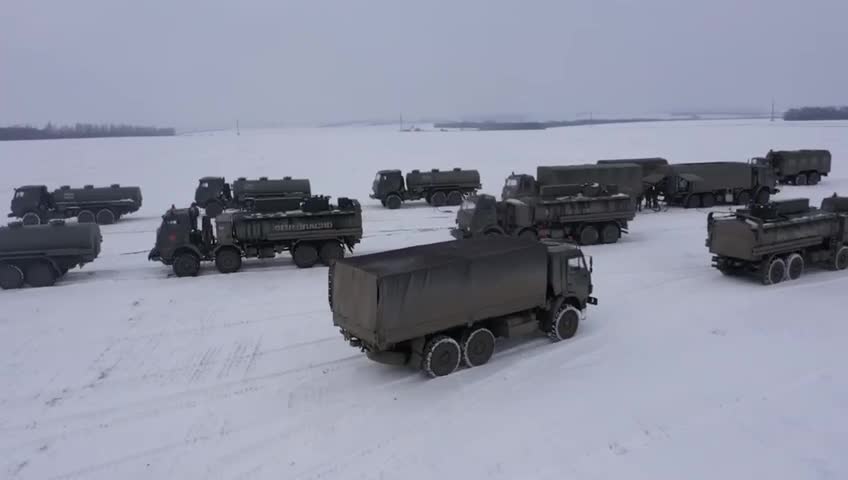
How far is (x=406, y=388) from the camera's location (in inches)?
438

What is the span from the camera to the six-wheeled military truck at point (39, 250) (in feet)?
59.0

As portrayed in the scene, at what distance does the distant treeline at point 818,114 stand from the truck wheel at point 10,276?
11697 cm

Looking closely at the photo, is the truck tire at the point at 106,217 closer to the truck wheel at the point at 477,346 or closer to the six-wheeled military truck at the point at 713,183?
the truck wheel at the point at 477,346

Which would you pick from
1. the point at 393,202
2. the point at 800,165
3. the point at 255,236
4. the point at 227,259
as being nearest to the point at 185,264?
the point at 227,259

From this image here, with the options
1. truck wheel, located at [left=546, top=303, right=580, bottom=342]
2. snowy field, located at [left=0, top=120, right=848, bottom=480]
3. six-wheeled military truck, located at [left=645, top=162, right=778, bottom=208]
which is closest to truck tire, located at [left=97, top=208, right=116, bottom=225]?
snowy field, located at [left=0, top=120, right=848, bottom=480]

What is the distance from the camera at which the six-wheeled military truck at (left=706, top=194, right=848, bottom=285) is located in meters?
16.2

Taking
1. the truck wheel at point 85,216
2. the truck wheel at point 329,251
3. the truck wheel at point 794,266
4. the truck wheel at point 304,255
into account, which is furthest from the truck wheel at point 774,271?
the truck wheel at point 85,216

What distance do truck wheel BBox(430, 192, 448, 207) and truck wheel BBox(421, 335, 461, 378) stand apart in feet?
72.2

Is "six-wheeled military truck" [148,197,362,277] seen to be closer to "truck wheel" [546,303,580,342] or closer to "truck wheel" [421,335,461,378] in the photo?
"truck wheel" [546,303,580,342]

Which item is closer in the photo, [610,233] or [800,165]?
[610,233]

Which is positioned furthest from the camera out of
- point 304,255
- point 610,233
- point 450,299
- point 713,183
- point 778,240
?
point 713,183

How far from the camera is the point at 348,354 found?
12.7 metres

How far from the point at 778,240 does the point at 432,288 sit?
1056 cm

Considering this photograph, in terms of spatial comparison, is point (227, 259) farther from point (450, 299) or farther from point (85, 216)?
point (85, 216)
